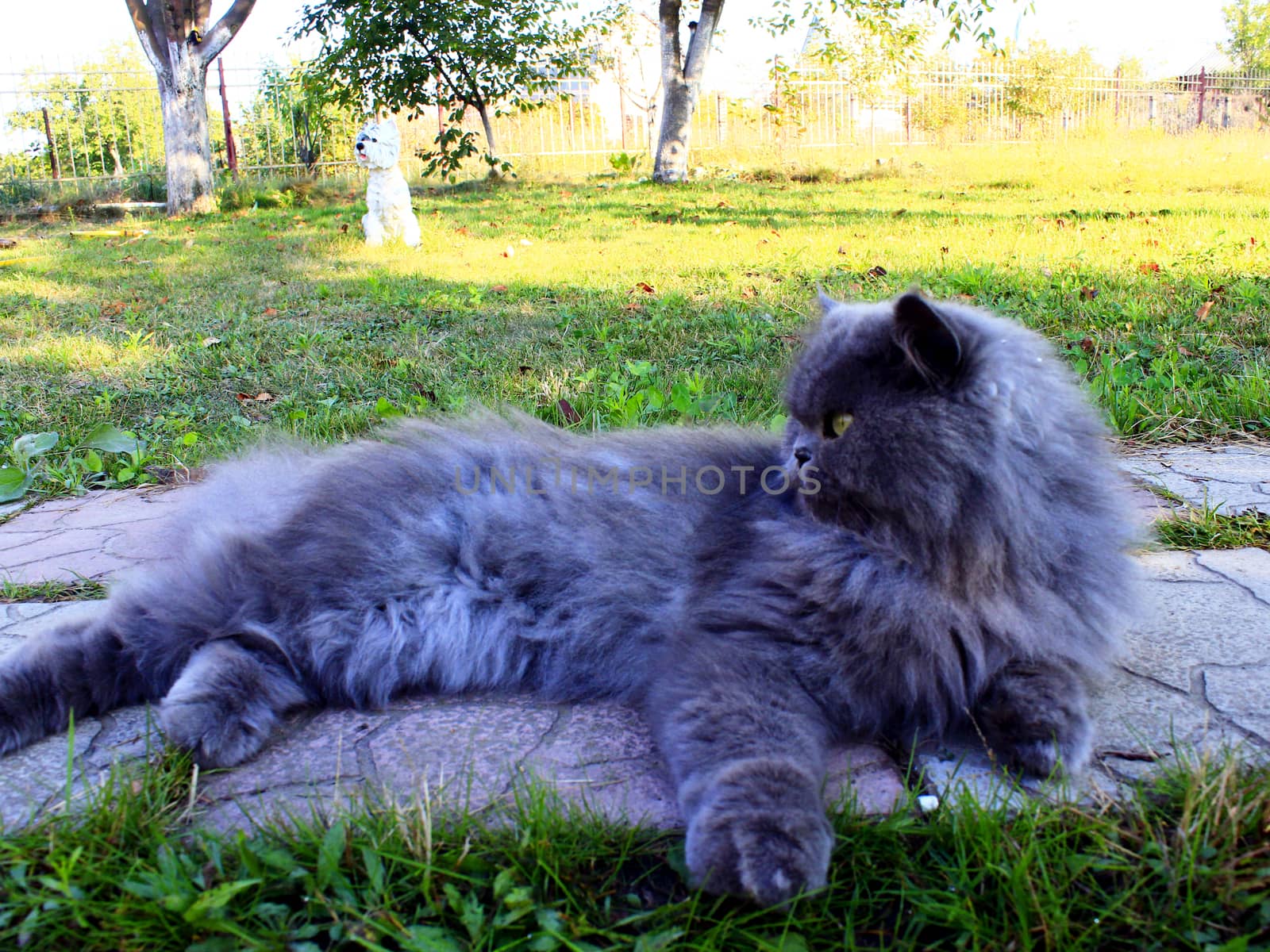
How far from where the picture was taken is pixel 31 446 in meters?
3.69

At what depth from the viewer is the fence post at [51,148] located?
15430mm

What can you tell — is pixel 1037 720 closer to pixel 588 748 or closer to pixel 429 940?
pixel 588 748

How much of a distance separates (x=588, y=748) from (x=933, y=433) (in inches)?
36.5

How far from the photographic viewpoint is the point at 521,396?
156 inches

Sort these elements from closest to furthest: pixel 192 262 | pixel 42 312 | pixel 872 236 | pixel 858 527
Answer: pixel 858 527
pixel 42 312
pixel 872 236
pixel 192 262

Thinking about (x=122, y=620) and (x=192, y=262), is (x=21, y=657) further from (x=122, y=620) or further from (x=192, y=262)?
(x=192, y=262)

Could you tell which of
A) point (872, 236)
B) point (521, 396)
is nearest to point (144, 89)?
point (872, 236)

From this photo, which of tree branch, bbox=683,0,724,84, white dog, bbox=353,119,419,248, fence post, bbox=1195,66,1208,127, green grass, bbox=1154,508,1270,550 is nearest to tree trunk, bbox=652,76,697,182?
tree branch, bbox=683,0,724,84

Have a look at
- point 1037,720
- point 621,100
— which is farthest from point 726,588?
point 621,100

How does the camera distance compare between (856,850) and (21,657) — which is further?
(21,657)

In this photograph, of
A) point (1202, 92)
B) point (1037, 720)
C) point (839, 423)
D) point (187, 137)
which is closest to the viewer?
point (1037, 720)

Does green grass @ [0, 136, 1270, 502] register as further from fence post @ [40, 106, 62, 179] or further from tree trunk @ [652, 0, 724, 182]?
fence post @ [40, 106, 62, 179]

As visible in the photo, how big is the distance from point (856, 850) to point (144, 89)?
1943cm

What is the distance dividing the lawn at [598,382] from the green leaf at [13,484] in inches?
2.9
